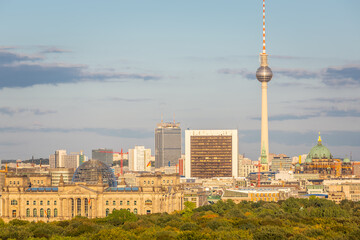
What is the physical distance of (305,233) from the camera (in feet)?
631

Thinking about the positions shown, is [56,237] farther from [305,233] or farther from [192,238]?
[305,233]

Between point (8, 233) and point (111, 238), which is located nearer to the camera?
point (111, 238)

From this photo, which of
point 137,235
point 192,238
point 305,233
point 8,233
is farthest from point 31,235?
point 305,233

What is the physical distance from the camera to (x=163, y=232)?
19062 centimetres

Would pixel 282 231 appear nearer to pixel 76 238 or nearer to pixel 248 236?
pixel 248 236

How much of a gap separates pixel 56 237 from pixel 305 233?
4325 centimetres

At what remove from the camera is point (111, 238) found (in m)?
183

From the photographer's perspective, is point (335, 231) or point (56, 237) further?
point (335, 231)

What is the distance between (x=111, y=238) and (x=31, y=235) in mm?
21893

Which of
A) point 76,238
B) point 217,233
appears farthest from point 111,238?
point 217,233

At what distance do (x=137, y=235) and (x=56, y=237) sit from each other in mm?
16246

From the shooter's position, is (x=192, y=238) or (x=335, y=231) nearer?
(x=192, y=238)

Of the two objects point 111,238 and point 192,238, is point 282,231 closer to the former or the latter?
point 192,238

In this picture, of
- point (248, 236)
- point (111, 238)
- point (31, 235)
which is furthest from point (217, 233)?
point (31, 235)
